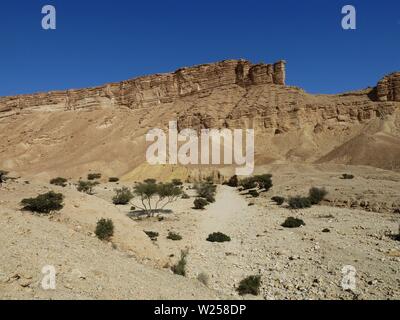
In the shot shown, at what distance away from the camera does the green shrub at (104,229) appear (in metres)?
11.7

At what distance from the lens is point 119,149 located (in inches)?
2768

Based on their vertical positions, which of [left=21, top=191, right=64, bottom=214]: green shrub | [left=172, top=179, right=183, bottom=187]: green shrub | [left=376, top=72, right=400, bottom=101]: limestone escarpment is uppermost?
[left=376, top=72, right=400, bottom=101]: limestone escarpment

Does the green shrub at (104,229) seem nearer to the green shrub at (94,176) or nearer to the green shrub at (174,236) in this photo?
the green shrub at (174,236)

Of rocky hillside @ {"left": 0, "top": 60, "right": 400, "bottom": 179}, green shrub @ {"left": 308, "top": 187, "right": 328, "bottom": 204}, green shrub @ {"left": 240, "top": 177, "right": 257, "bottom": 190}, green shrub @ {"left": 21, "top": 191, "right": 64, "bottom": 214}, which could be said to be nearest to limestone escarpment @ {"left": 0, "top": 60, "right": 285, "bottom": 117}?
rocky hillside @ {"left": 0, "top": 60, "right": 400, "bottom": 179}

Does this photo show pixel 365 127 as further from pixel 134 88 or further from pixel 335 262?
pixel 335 262

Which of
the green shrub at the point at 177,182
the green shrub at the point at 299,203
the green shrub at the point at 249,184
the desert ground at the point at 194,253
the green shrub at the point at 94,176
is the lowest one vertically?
the green shrub at the point at 94,176

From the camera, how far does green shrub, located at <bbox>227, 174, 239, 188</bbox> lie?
43719mm

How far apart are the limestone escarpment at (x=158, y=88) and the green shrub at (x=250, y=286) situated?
2776 inches

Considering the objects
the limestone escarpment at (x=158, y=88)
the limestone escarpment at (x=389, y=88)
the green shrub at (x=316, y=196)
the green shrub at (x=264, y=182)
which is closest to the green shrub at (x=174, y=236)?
the green shrub at (x=316, y=196)

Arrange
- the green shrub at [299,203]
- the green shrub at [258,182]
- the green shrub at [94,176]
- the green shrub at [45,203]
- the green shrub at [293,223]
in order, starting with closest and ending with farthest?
the green shrub at [45,203]
the green shrub at [293,223]
the green shrub at [299,203]
the green shrub at [258,182]
the green shrub at [94,176]

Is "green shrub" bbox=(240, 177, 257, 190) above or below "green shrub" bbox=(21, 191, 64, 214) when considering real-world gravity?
below

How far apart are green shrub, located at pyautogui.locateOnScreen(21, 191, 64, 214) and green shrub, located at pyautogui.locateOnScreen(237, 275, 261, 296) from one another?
650 centimetres

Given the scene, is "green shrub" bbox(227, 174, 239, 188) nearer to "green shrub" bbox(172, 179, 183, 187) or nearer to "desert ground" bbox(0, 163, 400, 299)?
"green shrub" bbox(172, 179, 183, 187)

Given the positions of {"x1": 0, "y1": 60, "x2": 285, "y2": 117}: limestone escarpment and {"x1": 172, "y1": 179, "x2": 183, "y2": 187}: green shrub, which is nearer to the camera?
{"x1": 172, "y1": 179, "x2": 183, "y2": 187}: green shrub
